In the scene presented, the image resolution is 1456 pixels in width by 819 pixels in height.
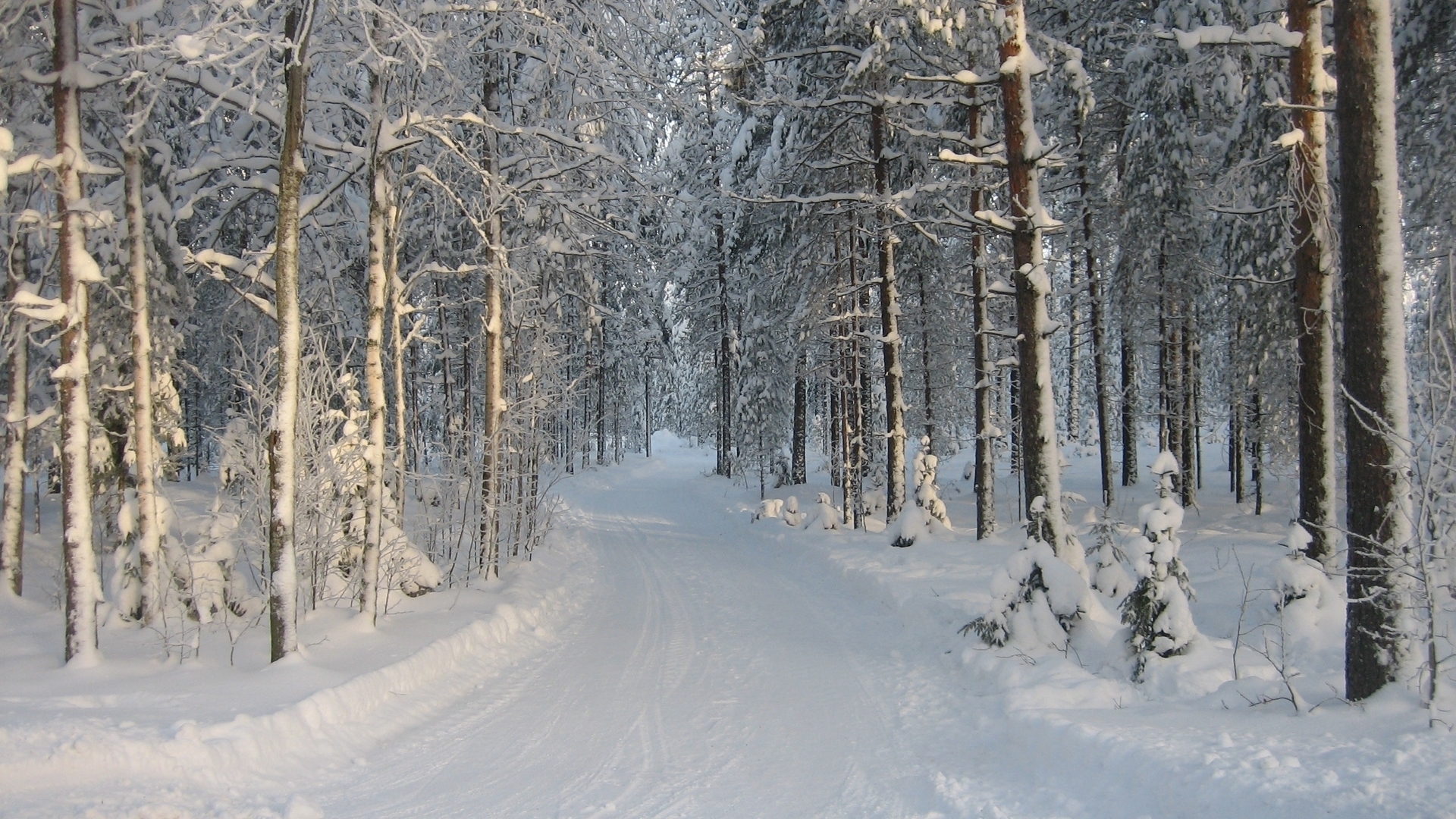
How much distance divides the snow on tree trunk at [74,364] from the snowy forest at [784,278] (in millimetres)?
38

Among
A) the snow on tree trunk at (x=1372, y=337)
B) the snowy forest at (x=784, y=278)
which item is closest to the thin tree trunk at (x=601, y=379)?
the snowy forest at (x=784, y=278)

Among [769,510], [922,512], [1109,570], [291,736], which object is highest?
[1109,570]

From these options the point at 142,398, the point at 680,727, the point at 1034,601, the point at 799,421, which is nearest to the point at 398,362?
the point at 142,398

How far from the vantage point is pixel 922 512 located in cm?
1495

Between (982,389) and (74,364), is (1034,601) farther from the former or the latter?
(74,364)

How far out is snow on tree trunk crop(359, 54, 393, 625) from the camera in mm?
9219

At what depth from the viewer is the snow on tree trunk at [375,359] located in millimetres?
9219

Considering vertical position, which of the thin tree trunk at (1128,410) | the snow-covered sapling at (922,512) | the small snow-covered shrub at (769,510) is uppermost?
the thin tree trunk at (1128,410)

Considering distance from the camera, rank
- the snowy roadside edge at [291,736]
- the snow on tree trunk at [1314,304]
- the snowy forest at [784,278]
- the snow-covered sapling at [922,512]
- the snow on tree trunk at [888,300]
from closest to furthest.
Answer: the snowy roadside edge at [291,736], the snowy forest at [784,278], the snow on tree trunk at [1314,304], the snow-covered sapling at [922,512], the snow on tree trunk at [888,300]

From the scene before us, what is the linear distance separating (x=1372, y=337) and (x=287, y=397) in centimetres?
853

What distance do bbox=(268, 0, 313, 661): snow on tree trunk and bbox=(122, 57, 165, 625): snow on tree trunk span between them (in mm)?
2346

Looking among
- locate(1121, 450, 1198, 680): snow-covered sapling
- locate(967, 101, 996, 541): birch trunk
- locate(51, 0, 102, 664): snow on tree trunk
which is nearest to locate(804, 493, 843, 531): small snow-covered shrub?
locate(967, 101, 996, 541): birch trunk

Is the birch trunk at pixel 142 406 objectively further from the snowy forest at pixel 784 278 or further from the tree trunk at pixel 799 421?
the tree trunk at pixel 799 421

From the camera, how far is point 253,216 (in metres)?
12.8
